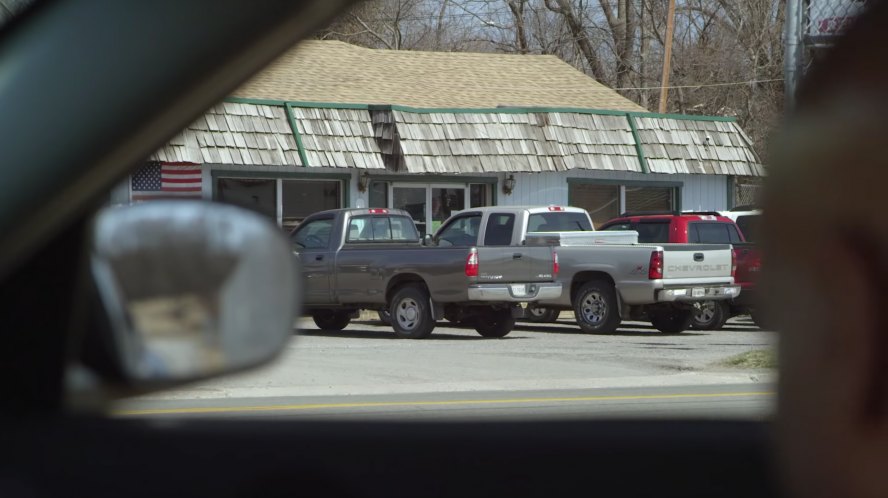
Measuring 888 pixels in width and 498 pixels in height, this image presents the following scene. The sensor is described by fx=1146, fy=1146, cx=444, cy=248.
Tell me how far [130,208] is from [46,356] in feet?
0.81

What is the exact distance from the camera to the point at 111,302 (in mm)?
1348

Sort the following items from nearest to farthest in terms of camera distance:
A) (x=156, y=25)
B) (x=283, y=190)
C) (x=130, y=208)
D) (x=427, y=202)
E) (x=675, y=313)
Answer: (x=156, y=25) < (x=130, y=208) < (x=675, y=313) < (x=283, y=190) < (x=427, y=202)

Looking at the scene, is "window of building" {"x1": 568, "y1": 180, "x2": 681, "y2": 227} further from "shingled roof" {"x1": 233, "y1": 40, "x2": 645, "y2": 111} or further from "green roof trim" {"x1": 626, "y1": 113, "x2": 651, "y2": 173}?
"shingled roof" {"x1": 233, "y1": 40, "x2": 645, "y2": 111}

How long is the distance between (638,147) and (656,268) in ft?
28.8

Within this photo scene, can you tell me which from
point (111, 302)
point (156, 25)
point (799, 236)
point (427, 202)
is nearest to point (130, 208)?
point (111, 302)

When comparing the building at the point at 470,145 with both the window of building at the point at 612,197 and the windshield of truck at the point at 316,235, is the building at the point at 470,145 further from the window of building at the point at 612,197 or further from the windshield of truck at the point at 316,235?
the windshield of truck at the point at 316,235

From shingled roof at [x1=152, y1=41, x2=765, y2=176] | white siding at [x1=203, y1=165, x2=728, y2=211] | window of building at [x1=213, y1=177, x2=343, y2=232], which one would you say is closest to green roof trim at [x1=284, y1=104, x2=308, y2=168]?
shingled roof at [x1=152, y1=41, x2=765, y2=176]

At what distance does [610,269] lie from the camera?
56.9 feet

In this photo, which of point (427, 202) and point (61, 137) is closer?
point (61, 137)

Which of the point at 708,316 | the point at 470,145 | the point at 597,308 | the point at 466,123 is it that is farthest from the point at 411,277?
the point at 466,123

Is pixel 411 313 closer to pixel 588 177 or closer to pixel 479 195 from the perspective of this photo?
pixel 479 195

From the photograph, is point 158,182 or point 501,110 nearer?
point 158,182

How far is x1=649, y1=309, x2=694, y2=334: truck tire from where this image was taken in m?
16.7

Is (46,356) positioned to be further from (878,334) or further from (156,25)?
(878,334)
